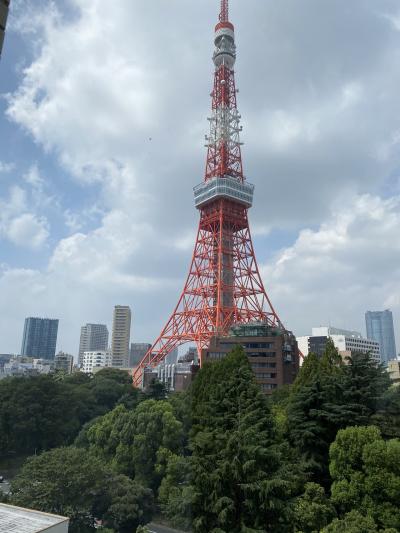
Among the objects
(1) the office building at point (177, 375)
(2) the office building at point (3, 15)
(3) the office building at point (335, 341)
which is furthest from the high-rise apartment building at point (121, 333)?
(2) the office building at point (3, 15)

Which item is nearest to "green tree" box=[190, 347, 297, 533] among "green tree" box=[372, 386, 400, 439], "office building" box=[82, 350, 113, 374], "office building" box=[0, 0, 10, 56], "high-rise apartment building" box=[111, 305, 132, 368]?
"green tree" box=[372, 386, 400, 439]

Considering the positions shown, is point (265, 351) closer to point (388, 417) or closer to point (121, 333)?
point (388, 417)

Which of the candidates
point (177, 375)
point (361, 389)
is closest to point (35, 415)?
point (177, 375)

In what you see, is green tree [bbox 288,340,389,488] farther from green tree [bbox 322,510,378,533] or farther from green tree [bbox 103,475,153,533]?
green tree [bbox 103,475,153,533]

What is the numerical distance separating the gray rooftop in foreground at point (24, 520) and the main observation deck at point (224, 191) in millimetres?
49117

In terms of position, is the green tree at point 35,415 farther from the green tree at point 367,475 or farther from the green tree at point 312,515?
the green tree at point 367,475

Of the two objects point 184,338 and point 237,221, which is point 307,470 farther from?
point 237,221

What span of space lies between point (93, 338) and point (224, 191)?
145 metres

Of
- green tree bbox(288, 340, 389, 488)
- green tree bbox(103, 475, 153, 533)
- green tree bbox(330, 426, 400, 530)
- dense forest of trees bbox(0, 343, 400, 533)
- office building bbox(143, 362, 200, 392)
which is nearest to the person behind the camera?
dense forest of trees bbox(0, 343, 400, 533)

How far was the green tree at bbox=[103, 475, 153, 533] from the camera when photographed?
2333 cm

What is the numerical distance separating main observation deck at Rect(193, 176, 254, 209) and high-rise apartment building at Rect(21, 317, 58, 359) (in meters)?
144

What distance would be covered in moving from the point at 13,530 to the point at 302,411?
1352cm

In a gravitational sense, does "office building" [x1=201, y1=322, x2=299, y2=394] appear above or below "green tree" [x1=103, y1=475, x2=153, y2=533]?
above

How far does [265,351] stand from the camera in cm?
4631
